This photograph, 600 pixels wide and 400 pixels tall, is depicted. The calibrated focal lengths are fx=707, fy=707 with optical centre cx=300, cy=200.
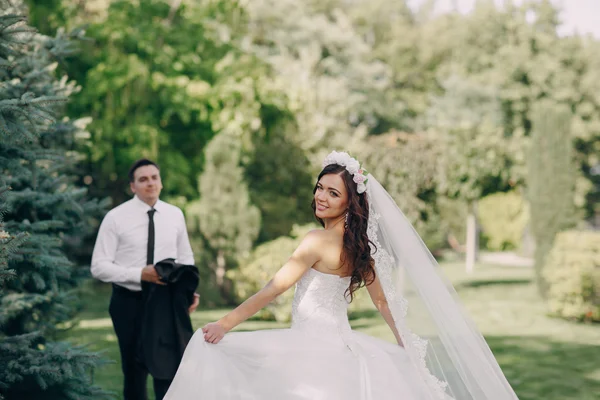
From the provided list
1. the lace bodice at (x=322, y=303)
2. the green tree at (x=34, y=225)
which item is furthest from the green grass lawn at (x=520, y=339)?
the lace bodice at (x=322, y=303)

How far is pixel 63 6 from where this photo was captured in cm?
1911

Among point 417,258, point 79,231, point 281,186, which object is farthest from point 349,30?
point 417,258

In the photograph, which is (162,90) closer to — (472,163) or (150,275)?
(472,163)

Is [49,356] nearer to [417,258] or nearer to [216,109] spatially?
[417,258]

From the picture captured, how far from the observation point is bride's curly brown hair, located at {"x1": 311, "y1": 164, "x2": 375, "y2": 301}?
162 inches

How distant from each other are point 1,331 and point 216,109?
1427 centimetres

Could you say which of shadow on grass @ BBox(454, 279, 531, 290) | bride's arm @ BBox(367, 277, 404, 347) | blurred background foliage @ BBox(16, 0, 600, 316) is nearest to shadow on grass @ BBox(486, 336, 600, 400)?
bride's arm @ BBox(367, 277, 404, 347)

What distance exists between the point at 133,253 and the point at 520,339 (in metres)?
8.44

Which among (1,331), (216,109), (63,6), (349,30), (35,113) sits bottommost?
(1,331)

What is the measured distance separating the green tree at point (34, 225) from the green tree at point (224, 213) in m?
8.79

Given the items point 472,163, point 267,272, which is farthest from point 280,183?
point 267,272

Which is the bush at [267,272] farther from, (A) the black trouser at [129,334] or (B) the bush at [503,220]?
(B) the bush at [503,220]

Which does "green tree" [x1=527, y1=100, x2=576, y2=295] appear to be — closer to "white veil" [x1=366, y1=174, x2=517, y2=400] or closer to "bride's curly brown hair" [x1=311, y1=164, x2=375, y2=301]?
"white veil" [x1=366, y1=174, x2=517, y2=400]

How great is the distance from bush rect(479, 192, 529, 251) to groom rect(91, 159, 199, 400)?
34.2 meters
